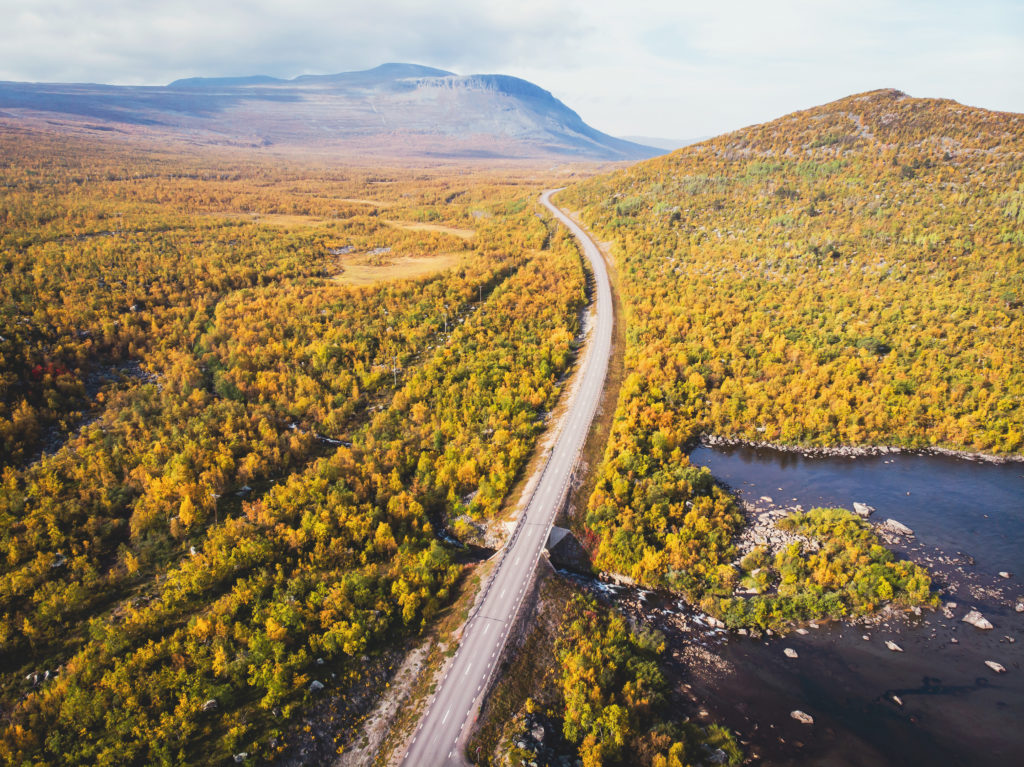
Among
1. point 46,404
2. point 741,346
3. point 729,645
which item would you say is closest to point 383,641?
point 729,645

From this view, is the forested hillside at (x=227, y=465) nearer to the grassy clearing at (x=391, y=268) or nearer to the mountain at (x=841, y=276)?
the grassy clearing at (x=391, y=268)

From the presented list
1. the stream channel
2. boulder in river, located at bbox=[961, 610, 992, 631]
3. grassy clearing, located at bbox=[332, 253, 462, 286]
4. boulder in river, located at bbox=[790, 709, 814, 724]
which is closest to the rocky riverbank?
the stream channel

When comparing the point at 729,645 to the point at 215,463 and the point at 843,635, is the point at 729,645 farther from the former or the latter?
the point at 215,463

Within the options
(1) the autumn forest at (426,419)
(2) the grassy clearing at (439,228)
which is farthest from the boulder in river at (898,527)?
(2) the grassy clearing at (439,228)

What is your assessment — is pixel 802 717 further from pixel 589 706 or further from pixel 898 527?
pixel 898 527

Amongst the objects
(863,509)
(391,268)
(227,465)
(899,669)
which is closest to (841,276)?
(863,509)
